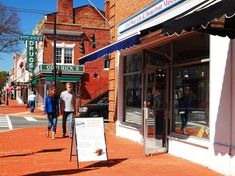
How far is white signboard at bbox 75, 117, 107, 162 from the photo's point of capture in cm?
930

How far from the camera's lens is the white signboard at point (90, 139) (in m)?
9.30

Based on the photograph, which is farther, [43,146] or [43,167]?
[43,146]

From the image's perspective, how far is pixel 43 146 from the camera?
1327 centimetres

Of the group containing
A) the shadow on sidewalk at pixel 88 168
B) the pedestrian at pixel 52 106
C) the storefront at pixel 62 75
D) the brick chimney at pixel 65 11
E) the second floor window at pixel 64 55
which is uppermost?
the brick chimney at pixel 65 11

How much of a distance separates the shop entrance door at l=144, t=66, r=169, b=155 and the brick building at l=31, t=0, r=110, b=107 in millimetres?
26955

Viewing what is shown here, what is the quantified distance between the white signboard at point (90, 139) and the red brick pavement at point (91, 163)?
0.90ft

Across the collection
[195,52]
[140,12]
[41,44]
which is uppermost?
[41,44]

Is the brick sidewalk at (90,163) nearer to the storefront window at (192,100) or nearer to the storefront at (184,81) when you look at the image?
the storefront at (184,81)

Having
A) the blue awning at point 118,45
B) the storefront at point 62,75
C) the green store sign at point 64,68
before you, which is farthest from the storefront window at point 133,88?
the green store sign at point 64,68

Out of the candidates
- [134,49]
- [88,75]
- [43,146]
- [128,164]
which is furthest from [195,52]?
[88,75]

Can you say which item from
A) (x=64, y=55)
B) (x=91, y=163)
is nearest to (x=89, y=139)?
(x=91, y=163)

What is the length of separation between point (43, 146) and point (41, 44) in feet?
101

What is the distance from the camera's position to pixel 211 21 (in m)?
6.17

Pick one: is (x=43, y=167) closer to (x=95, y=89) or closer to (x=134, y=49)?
(x=134, y=49)
